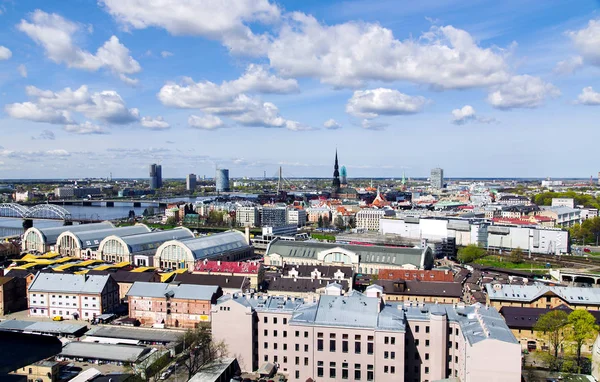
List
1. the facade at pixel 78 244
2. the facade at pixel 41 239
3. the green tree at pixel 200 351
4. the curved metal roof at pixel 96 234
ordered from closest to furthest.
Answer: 1. the green tree at pixel 200 351
2. the facade at pixel 78 244
3. the curved metal roof at pixel 96 234
4. the facade at pixel 41 239

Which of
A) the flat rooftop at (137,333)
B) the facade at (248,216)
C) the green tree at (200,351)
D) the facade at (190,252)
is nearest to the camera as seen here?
the green tree at (200,351)

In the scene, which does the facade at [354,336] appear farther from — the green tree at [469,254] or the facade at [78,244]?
the facade at [78,244]

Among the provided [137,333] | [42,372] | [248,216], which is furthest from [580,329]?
[248,216]

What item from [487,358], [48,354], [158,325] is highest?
[48,354]

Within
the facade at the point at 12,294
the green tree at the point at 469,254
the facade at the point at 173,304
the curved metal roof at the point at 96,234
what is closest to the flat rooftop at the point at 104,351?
the facade at the point at 173,304

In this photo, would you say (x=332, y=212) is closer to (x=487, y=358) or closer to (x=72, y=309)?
(x=72, y=309)

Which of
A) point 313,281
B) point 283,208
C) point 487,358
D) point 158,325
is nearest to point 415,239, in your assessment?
point 283,208
